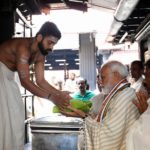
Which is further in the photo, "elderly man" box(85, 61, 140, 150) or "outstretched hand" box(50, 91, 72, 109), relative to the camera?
"outstretched hand" box(50, 91, 72, 109)

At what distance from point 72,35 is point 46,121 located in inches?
304

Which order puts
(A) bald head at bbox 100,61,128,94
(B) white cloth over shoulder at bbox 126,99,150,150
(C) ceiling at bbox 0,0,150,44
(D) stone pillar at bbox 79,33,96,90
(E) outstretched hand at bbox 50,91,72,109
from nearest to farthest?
(B) white cloth over shoulder at bbox 126,99,150,150 → (A) bald head at bbox 100,61,128,94 → (E) outstretched hand at bbox 50,91,72,109 → (C) ceiling at bbox 0,0,150,44 → (D) stone pillar at bbox 79,33,96,90

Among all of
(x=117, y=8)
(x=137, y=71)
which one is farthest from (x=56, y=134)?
(x=137, y=71)

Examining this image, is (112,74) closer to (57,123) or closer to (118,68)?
(118,68)

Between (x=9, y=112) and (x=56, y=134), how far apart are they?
71 cm

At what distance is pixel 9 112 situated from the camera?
312 centimetres

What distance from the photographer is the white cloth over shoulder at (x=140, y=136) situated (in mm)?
2092

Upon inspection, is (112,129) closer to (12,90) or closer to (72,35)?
(12,90)

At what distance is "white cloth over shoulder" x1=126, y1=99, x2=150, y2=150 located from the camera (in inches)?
82.4

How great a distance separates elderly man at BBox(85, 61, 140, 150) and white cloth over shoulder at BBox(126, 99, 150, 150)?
24cm

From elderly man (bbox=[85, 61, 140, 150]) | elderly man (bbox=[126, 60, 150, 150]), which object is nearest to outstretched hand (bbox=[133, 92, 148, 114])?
elderly man (bbox=[85, 61, 140, 150])

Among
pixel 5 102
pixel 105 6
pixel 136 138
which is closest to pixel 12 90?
pixel 5 102

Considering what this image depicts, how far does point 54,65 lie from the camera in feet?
56.7

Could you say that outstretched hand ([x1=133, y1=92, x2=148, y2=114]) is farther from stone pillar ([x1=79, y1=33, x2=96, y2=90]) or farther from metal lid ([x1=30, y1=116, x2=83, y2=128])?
stone pillar ([x1=79, y1=33, x2=96, y2=90])
